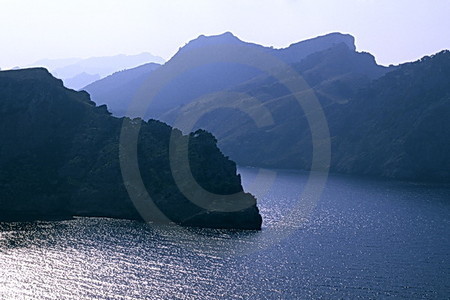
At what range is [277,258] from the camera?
10819 cm

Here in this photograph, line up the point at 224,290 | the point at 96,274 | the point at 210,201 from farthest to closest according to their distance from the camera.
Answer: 1. the point at 210,201
2. the point at 96,274
3. the point at 224,290

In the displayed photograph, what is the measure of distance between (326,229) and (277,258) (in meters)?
35.4

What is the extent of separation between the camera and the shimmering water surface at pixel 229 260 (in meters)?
87.6

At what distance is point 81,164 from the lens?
162m

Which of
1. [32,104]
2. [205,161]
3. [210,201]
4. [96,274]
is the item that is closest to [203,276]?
[96,274]

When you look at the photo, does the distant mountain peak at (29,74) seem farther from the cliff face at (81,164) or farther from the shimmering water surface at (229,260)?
the shimmering water surface at (229,260)

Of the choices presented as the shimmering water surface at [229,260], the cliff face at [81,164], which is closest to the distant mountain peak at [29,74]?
the cliff face at [81,164]

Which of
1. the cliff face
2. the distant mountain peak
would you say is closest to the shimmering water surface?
the cliff face

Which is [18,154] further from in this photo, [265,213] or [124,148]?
[265,213]

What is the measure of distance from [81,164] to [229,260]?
7578 centimetres

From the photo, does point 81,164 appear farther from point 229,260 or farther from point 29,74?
point 229,260

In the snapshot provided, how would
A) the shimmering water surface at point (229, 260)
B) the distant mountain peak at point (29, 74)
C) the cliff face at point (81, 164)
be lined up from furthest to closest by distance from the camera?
the distant mountain peak at point (29, 74)
the cliff face at point (81, 164)
the shimmering water surface at point (229, 260)

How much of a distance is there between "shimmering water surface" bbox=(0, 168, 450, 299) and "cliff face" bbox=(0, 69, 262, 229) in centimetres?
945

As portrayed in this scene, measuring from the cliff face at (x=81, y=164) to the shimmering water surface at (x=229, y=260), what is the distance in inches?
372
